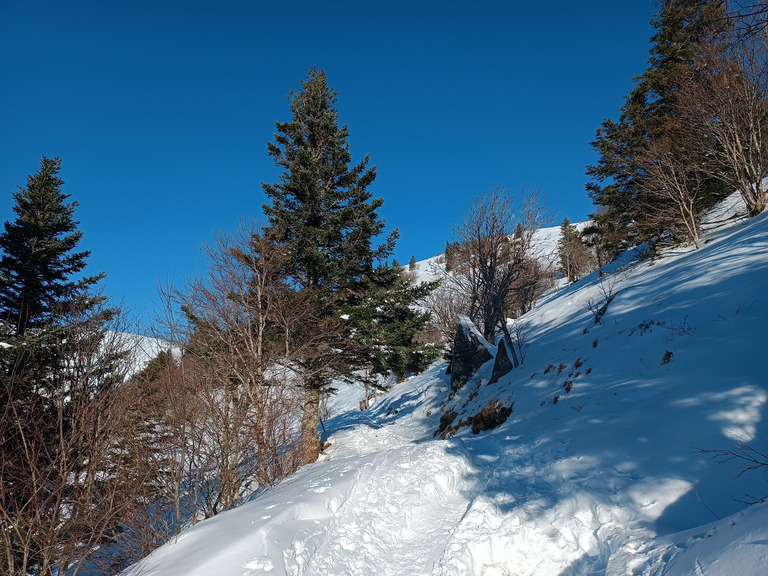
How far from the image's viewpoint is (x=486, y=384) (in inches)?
548

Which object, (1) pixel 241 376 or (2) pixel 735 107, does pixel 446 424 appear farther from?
(2) pixel 735 107

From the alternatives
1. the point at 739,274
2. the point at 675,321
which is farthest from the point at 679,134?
the point at 675,321

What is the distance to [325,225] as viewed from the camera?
13422 mm

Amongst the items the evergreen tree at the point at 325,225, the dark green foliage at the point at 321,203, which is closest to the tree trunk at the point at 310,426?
the evergreen tree at the point at 325,225

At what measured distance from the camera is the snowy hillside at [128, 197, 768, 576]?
Answer: 146 inches

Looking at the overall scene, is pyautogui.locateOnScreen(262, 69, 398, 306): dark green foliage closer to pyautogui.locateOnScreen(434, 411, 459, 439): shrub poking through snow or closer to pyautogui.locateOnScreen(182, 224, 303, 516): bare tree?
pyautogui.locateOnScreen(182, 224, 303, 516): bare tree

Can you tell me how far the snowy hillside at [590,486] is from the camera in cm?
370

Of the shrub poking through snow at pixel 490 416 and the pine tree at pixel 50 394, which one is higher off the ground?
the pine tree at pixel 50 394

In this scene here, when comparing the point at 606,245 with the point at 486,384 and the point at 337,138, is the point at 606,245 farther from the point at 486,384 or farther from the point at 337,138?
the point at 337,138

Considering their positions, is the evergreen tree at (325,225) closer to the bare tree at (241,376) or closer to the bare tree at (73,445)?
the bare tree at (241,376)

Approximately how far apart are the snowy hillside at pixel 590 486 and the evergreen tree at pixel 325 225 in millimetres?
5097

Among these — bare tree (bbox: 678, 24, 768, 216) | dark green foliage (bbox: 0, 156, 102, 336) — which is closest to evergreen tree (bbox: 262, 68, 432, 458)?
dark green foliage (bbox: 0, 156, 102, 336)

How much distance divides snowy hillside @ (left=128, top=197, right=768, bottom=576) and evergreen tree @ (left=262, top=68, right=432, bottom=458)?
5.10 meters

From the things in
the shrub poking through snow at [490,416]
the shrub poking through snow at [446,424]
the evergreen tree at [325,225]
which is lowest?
the shrub poking through snow at [446,424]
